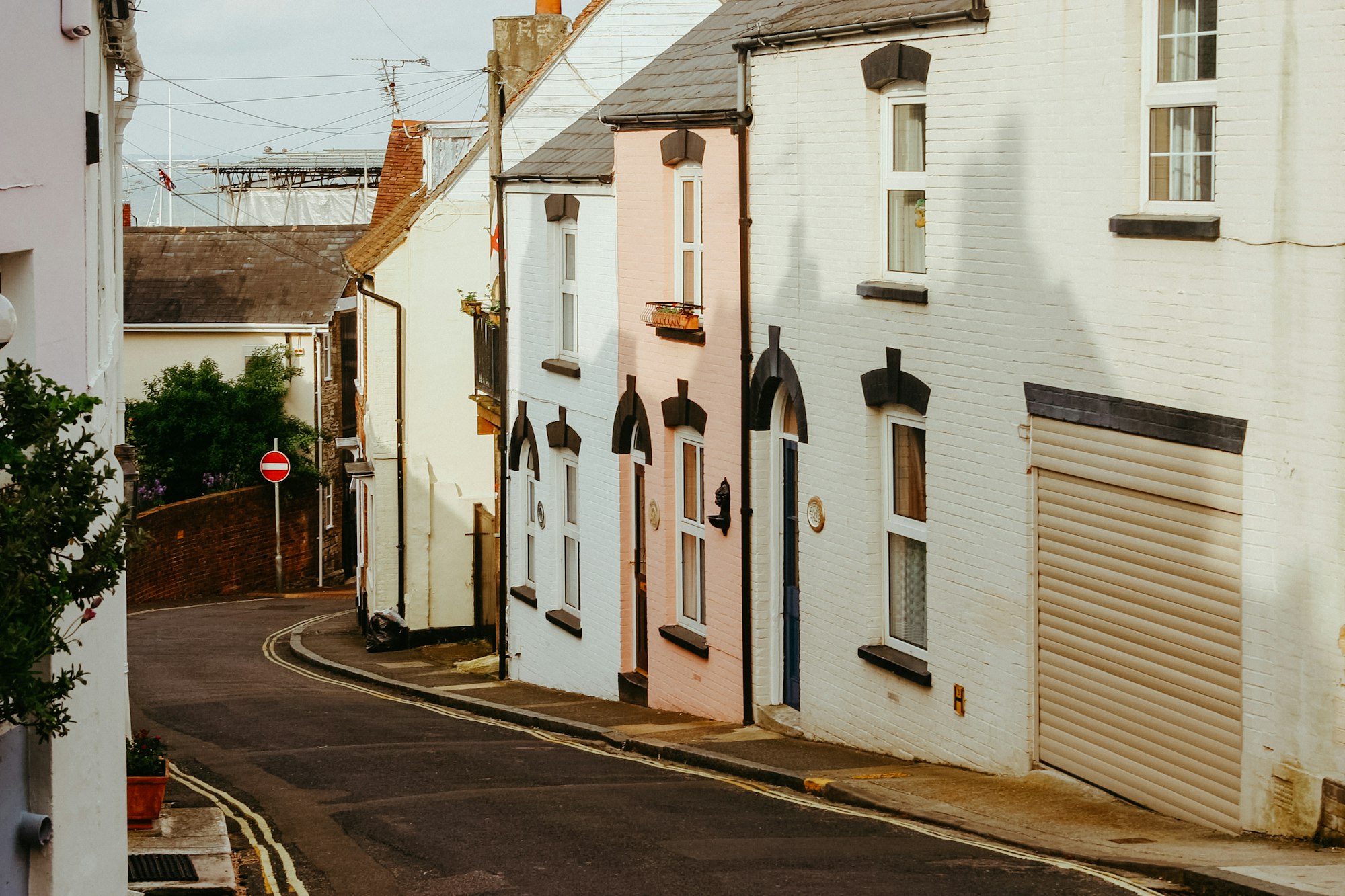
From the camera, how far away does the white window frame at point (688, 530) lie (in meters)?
16.8

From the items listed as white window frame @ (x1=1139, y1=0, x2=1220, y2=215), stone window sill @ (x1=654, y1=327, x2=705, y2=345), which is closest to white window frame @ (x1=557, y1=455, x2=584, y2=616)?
stone window sill @ (x1=654, y1=327, x2=705, y2=345)

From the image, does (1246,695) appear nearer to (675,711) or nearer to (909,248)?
(909,248)

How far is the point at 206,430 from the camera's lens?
4016 cm

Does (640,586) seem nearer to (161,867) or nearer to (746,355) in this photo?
(746,355)

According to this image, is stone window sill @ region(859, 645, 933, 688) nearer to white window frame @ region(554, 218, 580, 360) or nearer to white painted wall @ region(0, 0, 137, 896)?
white painted wall @ region(0, 0, 137, 896)

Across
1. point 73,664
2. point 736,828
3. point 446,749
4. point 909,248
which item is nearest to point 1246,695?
point 736,828

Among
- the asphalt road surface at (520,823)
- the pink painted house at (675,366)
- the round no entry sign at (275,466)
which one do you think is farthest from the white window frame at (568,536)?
the round no entry sign at (275,466)

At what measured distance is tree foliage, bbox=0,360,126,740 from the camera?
5715 mm

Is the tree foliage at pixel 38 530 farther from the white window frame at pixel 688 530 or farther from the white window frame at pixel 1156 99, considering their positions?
the white window frame at pixel 688 530

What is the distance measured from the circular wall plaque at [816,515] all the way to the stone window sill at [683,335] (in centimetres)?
268

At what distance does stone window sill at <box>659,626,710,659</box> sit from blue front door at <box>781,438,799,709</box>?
4.43 feet

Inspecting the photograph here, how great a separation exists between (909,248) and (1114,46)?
3.18m

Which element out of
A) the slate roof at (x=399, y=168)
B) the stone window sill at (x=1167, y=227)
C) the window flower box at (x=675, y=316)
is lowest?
the window flower box at (x=675, y=316)

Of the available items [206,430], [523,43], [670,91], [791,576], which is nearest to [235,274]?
[206,430]
